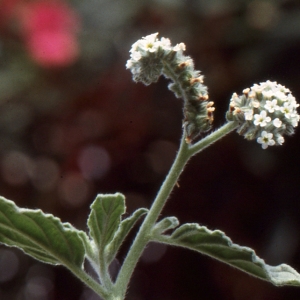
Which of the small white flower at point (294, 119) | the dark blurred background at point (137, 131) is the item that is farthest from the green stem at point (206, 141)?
the dark blurred background at point (137, 131)

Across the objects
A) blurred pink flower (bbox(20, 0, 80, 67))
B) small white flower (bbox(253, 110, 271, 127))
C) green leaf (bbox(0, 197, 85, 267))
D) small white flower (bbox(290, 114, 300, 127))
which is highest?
blurred pink flower (bbox(20, 0, 80, 67))

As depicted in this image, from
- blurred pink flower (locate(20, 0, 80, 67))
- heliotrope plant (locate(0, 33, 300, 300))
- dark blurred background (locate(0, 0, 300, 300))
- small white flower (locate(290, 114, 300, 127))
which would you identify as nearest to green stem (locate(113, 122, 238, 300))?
heliotrope plant (locate(0, 33, 300, 300))

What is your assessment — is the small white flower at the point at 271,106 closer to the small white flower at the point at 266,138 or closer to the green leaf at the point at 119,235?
the small white flower at the point at 266,138

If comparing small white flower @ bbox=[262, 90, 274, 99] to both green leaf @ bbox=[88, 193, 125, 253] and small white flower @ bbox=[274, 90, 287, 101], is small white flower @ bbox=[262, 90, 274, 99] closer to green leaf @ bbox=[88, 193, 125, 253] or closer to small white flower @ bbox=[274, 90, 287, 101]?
small white flower @ bbox=[274, 90, 287, 101]

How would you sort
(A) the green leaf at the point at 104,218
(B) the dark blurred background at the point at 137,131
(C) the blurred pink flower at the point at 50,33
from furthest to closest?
1. (C) the blurred pink flower at the point at 50,33
2. (B) the dark blurred background at the point at 137,131
3. (A) the green leaf at the point at 104,218

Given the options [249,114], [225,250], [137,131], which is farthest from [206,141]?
[137,131]

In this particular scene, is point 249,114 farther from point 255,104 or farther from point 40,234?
point 40,234
